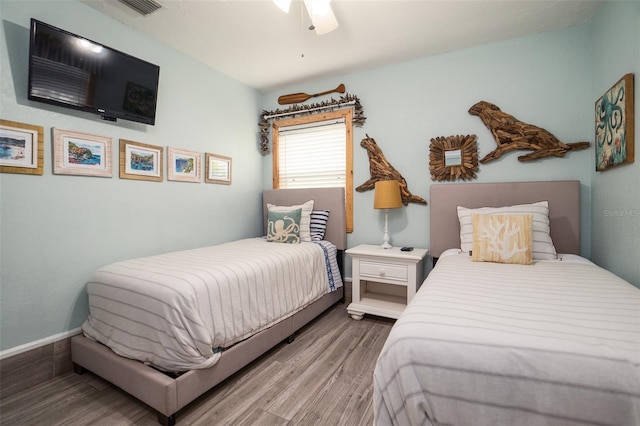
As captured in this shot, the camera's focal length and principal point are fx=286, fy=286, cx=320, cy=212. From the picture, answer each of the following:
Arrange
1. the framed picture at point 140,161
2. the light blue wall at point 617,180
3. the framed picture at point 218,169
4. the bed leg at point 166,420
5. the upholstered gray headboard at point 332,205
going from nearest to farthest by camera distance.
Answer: the bed leg at point 166,420
the light blue wall at point 617,180
the framed picture at point 140,161
the framed picture at point 218,169
the upholstered gray headboard at point 332,205

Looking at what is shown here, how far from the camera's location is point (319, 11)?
5.65 ft

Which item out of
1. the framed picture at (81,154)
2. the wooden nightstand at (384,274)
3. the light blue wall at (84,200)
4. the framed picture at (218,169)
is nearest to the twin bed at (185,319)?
the light blue wall at (84,200)

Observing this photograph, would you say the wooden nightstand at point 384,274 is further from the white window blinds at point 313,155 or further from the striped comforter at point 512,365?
the striped comforter at point 512,365

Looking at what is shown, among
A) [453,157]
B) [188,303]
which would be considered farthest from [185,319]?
[453,157]

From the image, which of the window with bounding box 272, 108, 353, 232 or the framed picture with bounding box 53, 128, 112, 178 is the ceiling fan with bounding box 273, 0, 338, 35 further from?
the framed picture with bounding box 53, 128, 112, 178

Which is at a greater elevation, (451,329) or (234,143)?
(234,143)

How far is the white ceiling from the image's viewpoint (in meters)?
2.07

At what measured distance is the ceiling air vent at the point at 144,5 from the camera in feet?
6.55

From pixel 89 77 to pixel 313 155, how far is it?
2130mm

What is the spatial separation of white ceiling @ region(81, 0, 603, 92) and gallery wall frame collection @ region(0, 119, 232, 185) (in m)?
0.97

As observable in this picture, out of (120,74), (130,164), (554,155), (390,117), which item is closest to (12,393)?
(130,164)

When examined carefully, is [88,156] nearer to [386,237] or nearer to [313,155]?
[313,155]

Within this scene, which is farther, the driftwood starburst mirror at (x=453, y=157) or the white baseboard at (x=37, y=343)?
the driftwood starburst mirror at (x=453, y=157)

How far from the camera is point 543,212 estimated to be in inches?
84.4
